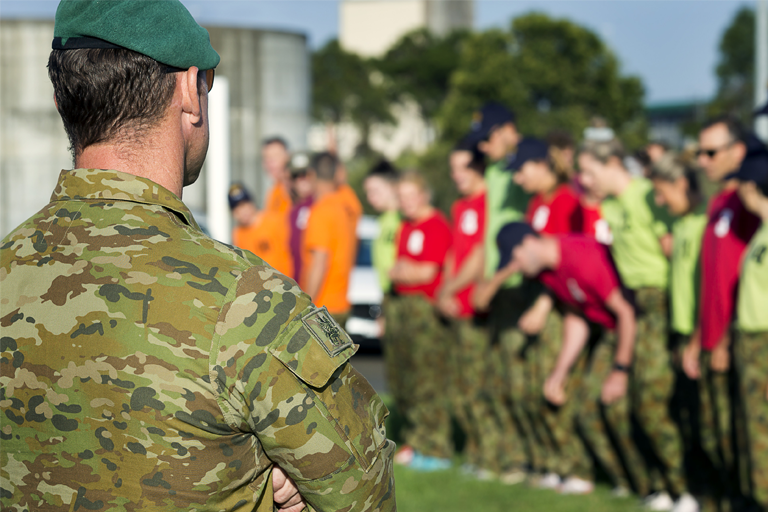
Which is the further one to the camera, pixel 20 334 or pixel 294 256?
pixel 294 256

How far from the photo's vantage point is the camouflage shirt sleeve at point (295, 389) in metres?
1.20

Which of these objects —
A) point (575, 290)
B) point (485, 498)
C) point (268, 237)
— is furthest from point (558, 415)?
point (268, 237)

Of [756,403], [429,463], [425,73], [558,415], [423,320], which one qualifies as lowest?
[429,463]

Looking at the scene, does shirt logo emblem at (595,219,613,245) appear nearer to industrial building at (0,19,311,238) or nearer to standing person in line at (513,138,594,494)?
standing person in line at (513,138,594,494)

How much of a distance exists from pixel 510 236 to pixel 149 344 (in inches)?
145

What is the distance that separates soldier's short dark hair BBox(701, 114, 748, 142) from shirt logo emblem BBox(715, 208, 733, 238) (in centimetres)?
39

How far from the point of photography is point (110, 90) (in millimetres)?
1276

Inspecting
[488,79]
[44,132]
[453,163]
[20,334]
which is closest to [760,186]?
[453,163]

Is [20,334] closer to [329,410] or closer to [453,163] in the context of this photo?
[329,410]

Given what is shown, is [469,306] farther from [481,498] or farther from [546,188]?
[481,498]

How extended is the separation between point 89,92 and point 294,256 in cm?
463

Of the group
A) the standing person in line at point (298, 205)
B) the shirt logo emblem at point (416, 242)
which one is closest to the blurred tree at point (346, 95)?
the standing person in line at point (298, 205)

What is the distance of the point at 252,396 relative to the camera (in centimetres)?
120

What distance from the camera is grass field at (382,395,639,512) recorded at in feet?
15.7
